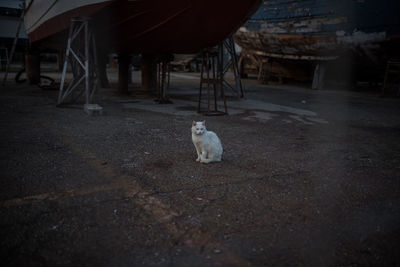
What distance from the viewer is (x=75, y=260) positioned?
1779mm

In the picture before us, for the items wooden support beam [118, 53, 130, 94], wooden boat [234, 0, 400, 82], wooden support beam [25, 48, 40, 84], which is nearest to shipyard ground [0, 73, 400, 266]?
wooden support beam [118, 53, 130, 94]

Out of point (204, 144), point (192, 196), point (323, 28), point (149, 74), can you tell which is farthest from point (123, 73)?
point (192, 196)

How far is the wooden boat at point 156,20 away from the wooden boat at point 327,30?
4.83m

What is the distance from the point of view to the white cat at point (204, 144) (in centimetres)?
334

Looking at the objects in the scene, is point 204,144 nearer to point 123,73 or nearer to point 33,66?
point 123,73

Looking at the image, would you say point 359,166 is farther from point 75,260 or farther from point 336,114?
point 336,114

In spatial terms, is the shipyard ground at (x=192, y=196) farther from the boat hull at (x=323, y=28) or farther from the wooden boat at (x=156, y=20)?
the boat hull at (x=323, y=28)

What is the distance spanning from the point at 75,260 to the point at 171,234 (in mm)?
588

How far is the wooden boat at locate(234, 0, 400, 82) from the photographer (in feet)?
31.3

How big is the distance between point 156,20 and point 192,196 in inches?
202

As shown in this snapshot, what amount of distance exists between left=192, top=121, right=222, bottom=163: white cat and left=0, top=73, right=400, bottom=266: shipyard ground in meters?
0.14

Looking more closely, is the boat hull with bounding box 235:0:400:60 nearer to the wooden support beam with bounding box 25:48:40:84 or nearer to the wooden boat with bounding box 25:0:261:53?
the wooden boat with bounding box 25:0:261:53

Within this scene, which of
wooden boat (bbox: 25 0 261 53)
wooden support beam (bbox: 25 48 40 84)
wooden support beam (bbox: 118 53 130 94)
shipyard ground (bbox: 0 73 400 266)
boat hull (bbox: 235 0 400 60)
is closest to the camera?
shipyard ground (bbox: 0 73 400 266)

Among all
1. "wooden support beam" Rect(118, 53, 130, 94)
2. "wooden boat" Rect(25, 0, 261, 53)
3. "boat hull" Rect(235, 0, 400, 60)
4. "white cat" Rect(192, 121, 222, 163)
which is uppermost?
"boat hull" Rect(235, 0, 400, 60)
